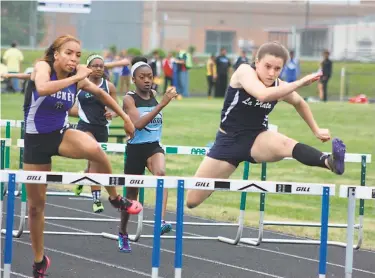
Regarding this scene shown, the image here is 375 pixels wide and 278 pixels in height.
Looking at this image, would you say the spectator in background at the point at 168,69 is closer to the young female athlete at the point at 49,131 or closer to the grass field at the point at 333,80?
the grass field at the point at 333,80

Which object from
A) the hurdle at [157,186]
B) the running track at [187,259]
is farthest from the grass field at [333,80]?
the hurdle at [157,186]

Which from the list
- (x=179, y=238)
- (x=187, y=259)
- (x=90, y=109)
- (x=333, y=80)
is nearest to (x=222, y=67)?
(x=333, y=80)

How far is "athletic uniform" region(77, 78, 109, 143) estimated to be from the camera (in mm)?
12227

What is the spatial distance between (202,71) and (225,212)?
3437cm

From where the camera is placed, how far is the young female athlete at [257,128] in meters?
8.32

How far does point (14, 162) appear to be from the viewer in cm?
1783

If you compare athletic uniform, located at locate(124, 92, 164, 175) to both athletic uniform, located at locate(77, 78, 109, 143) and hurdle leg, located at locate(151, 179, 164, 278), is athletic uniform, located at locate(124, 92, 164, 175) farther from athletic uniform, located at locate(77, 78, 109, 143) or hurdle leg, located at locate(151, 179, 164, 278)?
hurdle leg, located at locate(151, 179, 164, 278)

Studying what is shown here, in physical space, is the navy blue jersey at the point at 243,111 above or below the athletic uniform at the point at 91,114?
above

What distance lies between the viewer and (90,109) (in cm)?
1226

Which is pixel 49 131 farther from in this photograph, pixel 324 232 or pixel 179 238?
pixel 324 232

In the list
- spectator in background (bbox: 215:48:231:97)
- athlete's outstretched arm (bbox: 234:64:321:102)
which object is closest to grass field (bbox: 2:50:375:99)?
spectator in background (bbox: 215:48:231:97)

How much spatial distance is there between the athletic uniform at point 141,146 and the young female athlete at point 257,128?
127 centimetres

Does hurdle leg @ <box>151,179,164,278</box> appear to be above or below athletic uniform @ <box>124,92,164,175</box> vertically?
below

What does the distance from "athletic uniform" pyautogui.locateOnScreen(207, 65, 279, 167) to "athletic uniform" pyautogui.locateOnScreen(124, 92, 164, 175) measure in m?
1.51
